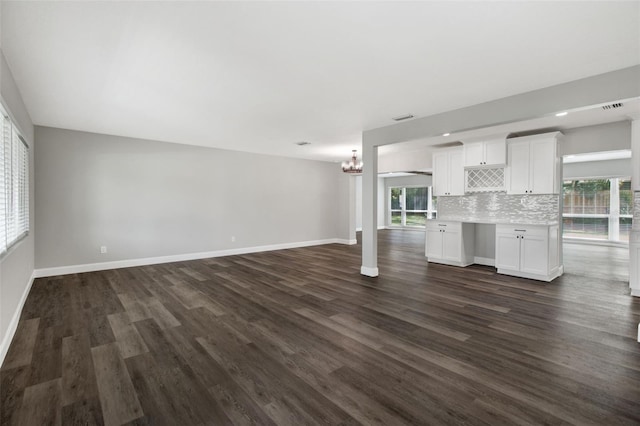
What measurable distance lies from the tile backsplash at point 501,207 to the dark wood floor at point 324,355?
1.46 metres

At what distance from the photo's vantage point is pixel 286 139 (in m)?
5.97

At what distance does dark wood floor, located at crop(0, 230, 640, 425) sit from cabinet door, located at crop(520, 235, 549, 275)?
0.40 meters

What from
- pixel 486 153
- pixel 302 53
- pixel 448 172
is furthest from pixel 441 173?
pixel 302 53

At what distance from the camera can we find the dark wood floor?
1826 millimetres

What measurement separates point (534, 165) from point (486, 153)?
0.79m

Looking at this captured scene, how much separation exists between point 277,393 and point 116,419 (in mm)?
947

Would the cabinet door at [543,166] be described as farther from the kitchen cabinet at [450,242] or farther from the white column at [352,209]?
the white column at [352,209]

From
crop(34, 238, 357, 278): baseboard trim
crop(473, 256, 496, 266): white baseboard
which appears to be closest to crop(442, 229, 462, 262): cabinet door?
crop(473, 256, 496, 266): white baseboard

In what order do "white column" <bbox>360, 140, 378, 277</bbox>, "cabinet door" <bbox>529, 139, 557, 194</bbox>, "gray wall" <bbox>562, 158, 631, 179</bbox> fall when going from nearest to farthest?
1. "cabinet door" <bbox>529, 139, 557, 194</bbox>
2. "white column" <bbox>360, 140, 378, 277</bbox>
3. "gray wall" <bbox>562, 158, 631, 179</bbox>

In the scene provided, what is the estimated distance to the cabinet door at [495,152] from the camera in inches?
214

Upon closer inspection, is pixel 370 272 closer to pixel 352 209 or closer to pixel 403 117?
pixel 403 117

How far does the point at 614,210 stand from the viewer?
28.1 ft

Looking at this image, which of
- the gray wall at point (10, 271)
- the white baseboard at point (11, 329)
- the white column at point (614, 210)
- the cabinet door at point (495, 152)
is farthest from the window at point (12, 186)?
Result: the white column at point (614, 210)

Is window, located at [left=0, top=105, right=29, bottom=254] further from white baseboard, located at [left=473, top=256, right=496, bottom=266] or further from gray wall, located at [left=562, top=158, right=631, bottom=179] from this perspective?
gray wall, located at [left=562, top=158, right=631, bottom=179]
